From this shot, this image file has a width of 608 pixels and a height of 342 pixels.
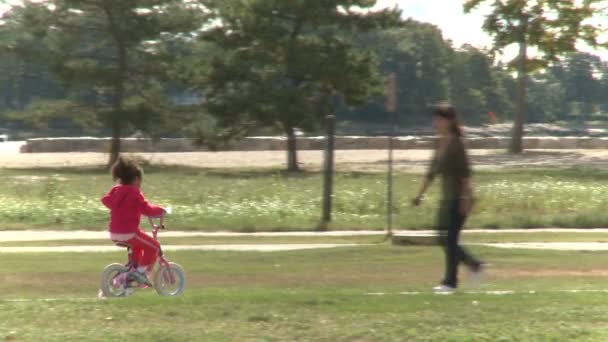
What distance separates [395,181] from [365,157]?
16.4 m

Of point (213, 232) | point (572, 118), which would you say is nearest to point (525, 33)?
point (213, 232)

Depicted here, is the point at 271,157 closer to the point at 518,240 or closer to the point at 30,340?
the point at 518,240

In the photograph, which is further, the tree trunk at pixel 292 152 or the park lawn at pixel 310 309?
the tree trunk at pixel 292 152

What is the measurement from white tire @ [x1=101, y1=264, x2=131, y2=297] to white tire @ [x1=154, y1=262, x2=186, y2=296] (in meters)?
0.28

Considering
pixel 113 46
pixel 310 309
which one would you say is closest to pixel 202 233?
pixel 310 309

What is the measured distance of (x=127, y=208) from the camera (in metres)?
10.3

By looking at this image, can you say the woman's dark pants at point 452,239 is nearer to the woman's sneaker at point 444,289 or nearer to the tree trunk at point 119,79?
the woman's sneaker at point 444,289

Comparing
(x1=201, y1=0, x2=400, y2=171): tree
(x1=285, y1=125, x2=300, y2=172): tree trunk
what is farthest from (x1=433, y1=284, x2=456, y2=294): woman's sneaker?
(x1=285, y1=125, x2=300, y2=172): tree trunk

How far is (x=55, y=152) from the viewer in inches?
2218

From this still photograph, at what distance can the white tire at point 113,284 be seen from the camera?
34.3ft

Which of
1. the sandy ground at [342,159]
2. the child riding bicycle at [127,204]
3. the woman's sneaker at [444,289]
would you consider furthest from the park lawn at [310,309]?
the sandy ground at [342,159]

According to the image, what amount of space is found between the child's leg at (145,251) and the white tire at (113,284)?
17 cm

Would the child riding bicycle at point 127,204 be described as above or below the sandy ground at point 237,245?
above

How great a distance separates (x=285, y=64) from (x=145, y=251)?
99.4 feet
